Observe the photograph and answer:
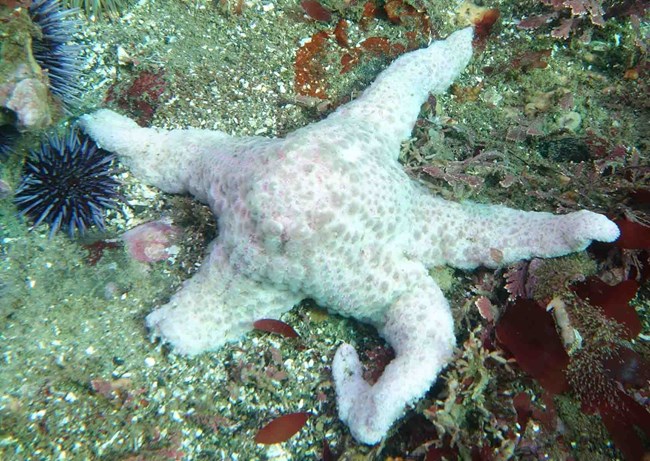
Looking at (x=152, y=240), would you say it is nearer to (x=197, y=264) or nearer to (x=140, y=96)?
(x=197, y=264)

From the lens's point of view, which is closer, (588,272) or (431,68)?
(588,272)

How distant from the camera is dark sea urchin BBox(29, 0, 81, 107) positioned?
3.76 metres

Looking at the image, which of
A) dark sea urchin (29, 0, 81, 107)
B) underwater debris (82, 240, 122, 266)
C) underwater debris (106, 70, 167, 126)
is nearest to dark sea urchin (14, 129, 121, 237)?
underwater debris (82, 240, 122, 266)

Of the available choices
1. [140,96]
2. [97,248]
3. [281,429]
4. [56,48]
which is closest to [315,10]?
[140,96]

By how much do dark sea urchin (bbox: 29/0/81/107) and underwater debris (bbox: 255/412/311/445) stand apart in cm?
348

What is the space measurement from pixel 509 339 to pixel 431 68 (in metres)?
2.71

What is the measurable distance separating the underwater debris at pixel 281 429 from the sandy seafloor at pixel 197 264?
0.37 ft

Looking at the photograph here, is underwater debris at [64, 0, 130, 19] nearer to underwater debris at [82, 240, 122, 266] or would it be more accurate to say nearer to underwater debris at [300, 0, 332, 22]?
underwater debris at [300, 0, 332, 22]

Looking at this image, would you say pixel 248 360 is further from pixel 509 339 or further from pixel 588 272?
pixel 588 272

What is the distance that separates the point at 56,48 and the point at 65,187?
1258 millimetres

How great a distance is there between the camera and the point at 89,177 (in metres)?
3.91

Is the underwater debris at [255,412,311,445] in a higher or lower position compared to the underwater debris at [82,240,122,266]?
lower

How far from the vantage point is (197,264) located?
4.17 meters

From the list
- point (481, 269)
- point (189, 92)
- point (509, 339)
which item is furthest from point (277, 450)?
point (189, 92)
